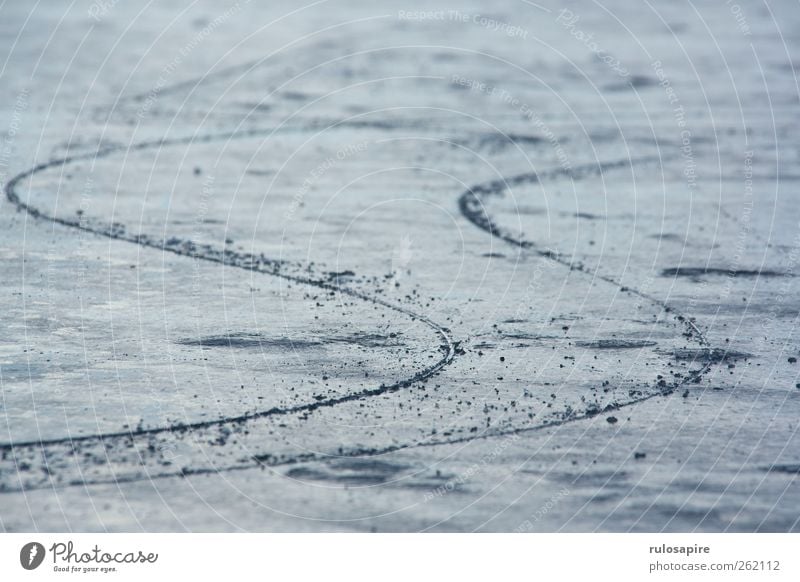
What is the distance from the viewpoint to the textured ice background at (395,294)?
443cm

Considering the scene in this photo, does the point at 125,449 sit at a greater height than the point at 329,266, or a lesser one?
lesser

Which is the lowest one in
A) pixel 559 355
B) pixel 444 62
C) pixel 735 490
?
pixel 735 490

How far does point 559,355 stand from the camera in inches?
222

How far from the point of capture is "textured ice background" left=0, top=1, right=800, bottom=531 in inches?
174

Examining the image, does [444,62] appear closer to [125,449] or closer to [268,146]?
[268,146]
